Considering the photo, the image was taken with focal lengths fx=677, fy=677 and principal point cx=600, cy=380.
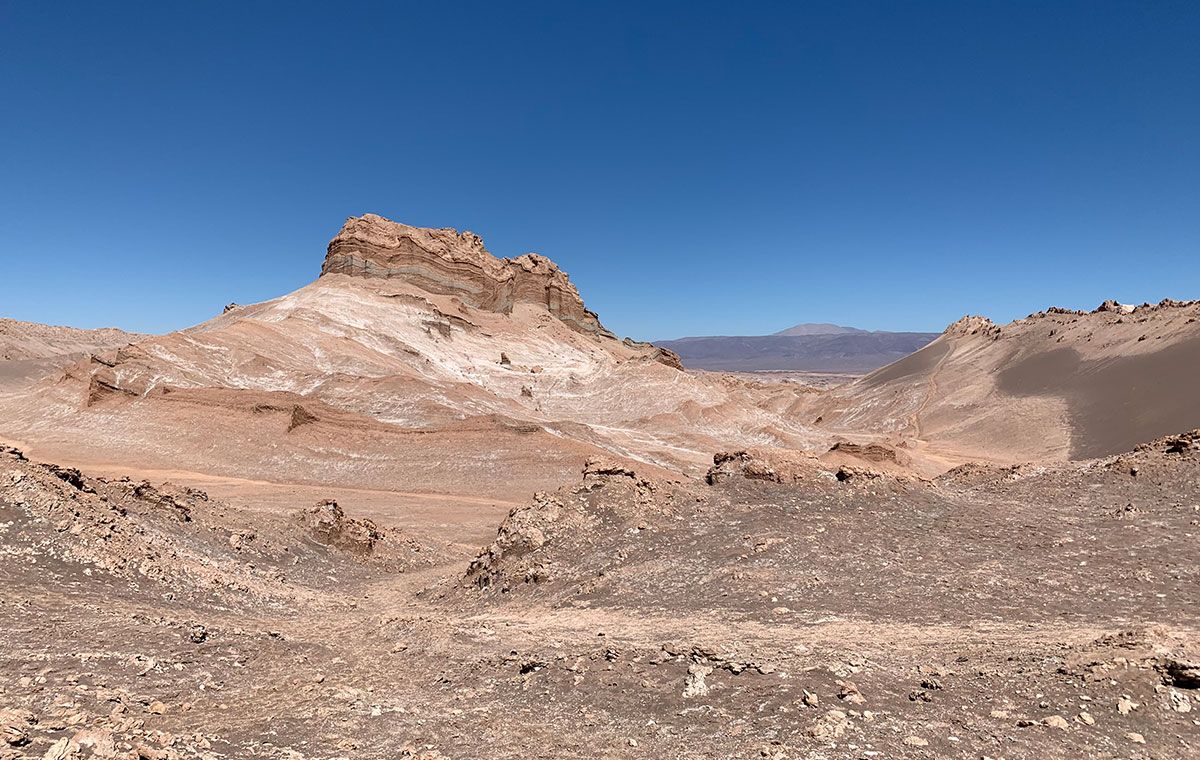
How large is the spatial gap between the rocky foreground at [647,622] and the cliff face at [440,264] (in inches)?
1691

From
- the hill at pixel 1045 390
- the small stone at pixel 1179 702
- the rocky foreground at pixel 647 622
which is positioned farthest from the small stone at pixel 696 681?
the hill at pixel 1045 390

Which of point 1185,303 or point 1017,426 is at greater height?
point 1185,303

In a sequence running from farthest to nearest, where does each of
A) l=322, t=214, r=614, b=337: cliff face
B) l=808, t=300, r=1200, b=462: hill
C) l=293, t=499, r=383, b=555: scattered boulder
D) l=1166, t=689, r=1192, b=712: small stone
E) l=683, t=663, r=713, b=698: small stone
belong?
1. l=322, t=214, r=614, b=337: cliff face
2. l=808, t=300, r=1200, b=462: hill
3. l=293, t=499, r=383, b=555: scattered boulder
4. l=683, t=663, r=713, b=698: small stone
5. l=1166, t=689, r=1192, b=712: small stone

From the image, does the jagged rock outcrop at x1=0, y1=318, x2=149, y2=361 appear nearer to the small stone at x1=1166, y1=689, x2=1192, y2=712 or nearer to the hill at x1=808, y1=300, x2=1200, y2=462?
the hill at x1=808, y1=300, x2=1200, y2=462

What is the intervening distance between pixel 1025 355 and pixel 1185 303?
309 inches

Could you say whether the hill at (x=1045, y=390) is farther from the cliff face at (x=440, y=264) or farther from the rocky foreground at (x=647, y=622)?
the cliff face at (x=440, y=264)

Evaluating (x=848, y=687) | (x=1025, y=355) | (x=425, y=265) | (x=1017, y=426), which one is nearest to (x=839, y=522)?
(x=848, y=687)

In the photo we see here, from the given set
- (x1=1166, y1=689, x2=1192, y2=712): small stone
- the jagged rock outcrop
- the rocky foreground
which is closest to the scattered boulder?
the rocky foreground

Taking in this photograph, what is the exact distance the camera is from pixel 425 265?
54.3 m

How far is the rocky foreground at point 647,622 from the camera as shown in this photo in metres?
4.55

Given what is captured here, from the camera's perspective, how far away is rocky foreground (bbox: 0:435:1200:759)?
4555 millimetres

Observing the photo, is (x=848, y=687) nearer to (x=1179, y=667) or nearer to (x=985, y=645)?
(x=985, y=645)

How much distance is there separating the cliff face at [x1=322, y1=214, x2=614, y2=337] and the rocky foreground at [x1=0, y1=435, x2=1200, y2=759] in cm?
4294

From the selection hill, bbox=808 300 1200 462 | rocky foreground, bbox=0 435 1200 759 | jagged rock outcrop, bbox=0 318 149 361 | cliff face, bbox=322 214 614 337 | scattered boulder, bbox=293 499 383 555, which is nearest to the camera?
rocky foreground, bbox=0 435 1200 759
